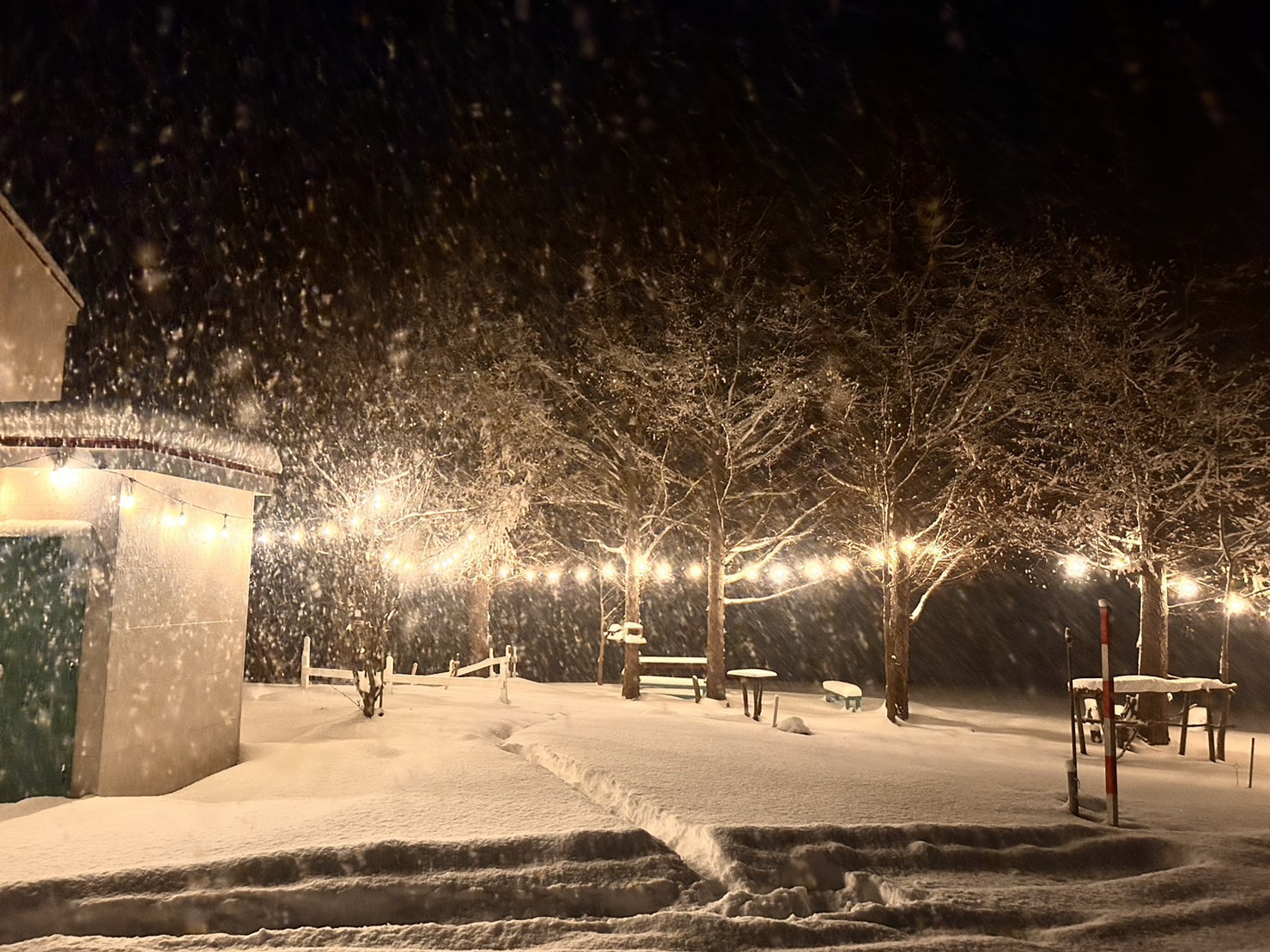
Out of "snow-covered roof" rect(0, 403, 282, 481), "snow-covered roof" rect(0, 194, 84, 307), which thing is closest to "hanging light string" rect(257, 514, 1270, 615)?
"snow-covered roof" rect(0, 403, 282, 481)

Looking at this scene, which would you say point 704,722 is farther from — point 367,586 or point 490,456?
point 490,456

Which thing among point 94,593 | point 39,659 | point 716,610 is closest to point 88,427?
point 94,593

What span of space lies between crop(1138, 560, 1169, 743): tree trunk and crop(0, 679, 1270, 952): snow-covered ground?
220 inches

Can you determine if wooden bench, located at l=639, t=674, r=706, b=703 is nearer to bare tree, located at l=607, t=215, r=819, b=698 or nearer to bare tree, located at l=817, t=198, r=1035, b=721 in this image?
bare tree, located at l=607, t=215, r=819, b=698

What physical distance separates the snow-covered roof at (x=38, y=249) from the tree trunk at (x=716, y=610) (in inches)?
501

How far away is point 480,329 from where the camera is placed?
21.0 meters

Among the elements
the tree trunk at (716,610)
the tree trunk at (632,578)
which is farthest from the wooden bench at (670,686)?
the tree trunk at (716,610)

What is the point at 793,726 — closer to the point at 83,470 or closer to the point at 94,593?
the point at 94,593

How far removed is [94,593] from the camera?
753 cm

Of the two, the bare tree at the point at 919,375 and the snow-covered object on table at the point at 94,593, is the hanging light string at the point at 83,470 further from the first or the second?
the bare tree at the point at 919,375

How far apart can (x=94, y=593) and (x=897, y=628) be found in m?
12.6

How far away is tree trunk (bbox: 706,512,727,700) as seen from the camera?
18047mm

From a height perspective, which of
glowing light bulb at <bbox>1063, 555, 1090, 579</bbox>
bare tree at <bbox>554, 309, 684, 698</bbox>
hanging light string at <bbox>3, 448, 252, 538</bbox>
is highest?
bare tree at <bbox>554, 309, 684, 698</bbox>

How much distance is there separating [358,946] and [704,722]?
343 inches
